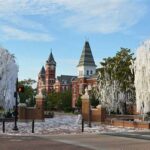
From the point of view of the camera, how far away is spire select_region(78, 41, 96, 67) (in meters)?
139

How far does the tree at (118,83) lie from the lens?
58531 mm

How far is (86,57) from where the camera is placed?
458 ft

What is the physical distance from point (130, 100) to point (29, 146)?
41.6 m

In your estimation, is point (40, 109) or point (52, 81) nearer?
point (40, 109)

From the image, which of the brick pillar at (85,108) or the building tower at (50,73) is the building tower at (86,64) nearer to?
the building tower at (50,73)

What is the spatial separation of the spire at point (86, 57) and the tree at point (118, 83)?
76.2 m

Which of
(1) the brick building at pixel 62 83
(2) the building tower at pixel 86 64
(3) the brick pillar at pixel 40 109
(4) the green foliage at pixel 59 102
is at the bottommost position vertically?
(3) the brick pillar at pixel 40 109

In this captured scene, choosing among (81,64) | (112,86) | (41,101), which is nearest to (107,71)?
(112,86)

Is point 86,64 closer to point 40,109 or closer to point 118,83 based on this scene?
point 118,83

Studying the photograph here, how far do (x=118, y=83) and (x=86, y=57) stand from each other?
79657mm

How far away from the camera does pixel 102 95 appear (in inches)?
2418

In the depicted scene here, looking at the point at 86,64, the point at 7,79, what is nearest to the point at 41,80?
the point at 86,64

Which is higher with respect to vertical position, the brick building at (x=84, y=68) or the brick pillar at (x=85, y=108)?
the brick building at (x=84, y=68)

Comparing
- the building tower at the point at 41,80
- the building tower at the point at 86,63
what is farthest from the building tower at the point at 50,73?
the building tower at the point at 86,63
